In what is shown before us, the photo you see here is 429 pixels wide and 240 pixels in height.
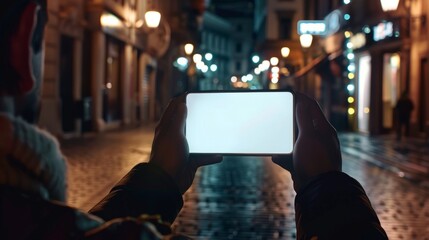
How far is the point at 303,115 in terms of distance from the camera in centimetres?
188

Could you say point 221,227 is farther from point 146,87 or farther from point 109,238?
point 146,87

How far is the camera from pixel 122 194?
1.56 m

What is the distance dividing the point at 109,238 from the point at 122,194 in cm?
57

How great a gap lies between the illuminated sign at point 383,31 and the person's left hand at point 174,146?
20.2 meters

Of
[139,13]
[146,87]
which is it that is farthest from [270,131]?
[146,87]

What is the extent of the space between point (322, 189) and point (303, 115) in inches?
13.0

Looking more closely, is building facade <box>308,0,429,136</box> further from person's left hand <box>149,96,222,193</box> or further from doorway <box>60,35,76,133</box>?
person's left hand <box>149,96,222,193</box>

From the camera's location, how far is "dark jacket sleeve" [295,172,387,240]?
1.44m

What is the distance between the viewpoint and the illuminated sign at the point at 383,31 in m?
21.1

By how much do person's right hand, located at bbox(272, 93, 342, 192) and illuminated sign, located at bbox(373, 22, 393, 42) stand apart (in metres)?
20.2

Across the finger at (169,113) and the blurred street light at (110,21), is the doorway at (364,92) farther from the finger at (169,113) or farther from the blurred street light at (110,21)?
the finger at (169,113)

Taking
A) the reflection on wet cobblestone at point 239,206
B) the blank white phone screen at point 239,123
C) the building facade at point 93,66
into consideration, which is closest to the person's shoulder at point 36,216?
the blank white phone screen at point 239,123

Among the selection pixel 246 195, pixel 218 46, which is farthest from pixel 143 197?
pixel 218 46

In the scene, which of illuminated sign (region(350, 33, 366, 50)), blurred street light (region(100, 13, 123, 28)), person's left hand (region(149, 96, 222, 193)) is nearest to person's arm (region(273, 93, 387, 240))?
person's left hand (region(149, 96, 222, 193))
